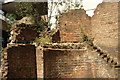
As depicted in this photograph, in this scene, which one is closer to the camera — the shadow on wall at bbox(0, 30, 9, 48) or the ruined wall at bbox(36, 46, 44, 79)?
the ruined wall at bbox(36, 46, 44, 79)

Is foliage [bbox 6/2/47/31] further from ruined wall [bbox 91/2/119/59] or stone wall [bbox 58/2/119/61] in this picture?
ruined wall [bbox 91/2/119/59]

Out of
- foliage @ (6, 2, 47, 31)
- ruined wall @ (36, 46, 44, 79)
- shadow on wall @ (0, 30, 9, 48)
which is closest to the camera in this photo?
ruined wall @ (36, 46, 44, 79)

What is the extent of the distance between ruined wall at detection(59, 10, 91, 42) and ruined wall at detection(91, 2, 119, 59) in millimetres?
815

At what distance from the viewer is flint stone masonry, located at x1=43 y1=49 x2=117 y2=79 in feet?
25.8

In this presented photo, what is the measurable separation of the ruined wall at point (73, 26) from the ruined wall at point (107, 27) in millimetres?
815

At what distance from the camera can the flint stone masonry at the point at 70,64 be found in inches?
310

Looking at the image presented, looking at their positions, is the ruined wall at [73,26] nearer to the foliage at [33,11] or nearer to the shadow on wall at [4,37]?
the foliage at [33,11]

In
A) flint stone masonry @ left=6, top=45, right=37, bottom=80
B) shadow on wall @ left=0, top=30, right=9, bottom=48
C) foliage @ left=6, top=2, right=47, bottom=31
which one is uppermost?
foliage @ left=6, top=2, right=47, bottom=31

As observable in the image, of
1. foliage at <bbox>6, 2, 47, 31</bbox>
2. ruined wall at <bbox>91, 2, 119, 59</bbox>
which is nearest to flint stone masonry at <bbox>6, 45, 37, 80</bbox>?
ruined wall at <bbox>91, 2, 119, 59</bbox>

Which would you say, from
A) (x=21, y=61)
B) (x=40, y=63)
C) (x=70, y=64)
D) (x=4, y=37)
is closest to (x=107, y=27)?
(x=70, y=64)

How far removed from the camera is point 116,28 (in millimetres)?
8492

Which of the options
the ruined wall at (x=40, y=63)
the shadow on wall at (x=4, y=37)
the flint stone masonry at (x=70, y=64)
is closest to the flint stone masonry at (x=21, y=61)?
the ruined wall at (x=40, y=63)

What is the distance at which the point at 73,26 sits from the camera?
10484mm

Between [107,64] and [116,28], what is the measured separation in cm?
221
